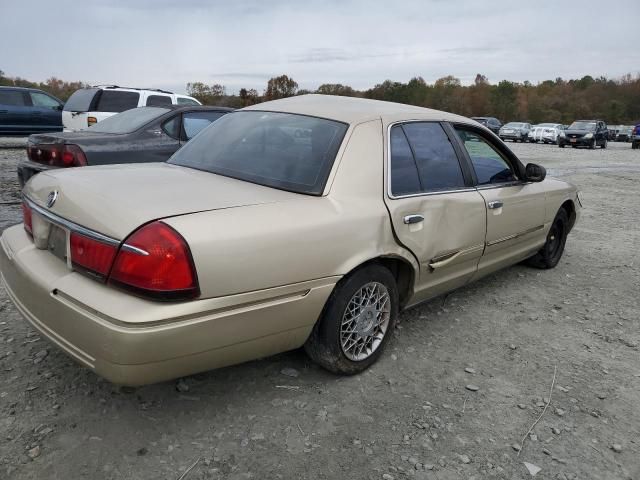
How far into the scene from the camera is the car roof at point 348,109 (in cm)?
304

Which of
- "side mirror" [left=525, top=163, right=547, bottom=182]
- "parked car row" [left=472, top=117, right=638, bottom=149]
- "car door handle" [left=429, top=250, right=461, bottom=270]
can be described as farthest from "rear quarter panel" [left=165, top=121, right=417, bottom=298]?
"parked car row" [left=472, top=117, right=638, bottom=149]

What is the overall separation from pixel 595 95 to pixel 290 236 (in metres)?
86.8

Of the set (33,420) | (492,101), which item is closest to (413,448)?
(33,420)

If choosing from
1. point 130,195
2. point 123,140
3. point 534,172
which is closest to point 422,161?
point 534,172

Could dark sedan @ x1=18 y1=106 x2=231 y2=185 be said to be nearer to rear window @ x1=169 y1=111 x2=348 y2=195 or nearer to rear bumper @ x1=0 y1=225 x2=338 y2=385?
rear window @ x1=169 y1=111 x2=348 y2=195

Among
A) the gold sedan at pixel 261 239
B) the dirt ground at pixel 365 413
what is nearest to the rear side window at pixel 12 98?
the dirt ground at pixel 365 413

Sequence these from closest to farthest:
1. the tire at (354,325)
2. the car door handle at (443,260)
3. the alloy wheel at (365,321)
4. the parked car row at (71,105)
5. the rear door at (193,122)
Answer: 1. the tire at (354,325)
2. the alloy wheel at (365,321)
3. the car door handle at (443,260)
4. the rear door at (193,122)
5. the parked car row at (71,105)

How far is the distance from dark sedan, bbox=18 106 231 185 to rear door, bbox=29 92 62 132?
873 cm

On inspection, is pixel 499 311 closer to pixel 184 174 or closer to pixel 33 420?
pixel 184 174

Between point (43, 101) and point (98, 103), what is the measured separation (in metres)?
4.94

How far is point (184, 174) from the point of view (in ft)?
9.27

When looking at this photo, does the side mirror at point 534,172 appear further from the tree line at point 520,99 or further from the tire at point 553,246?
the tree line at point 520,99

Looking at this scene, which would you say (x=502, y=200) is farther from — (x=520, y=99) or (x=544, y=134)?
(x=520, y=99)

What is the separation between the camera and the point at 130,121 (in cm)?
618
